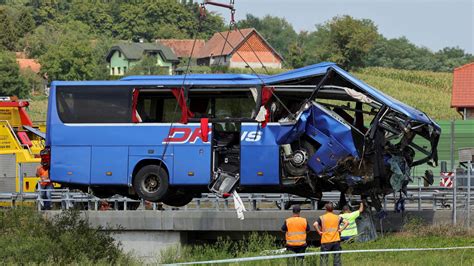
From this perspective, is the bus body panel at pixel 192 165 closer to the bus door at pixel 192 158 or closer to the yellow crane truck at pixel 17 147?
the bus door at pixel 192 158

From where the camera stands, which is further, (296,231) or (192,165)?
(192,165)

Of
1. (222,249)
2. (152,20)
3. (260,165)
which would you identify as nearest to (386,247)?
(260,165)

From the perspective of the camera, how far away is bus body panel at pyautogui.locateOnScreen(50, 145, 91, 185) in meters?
24.8

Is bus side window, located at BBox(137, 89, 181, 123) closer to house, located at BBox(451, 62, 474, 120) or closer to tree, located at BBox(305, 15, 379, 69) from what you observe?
house, located at BBox(451, 62, 474, 120)

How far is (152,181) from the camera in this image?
24625mm

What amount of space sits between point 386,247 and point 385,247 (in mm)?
22

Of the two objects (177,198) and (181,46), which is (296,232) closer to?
(177,198)

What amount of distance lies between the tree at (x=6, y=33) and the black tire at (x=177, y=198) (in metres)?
137

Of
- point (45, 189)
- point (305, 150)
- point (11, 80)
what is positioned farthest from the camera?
point (11, 80)

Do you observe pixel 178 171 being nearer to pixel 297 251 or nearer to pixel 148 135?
pixel 148 135

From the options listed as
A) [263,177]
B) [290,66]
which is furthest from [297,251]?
[290,66]

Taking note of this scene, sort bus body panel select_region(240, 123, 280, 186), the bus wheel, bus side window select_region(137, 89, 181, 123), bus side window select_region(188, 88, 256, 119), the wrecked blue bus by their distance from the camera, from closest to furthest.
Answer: the wrecked blue bus
bus body panel select_region(240, 123, 280, 186)
bus side window select_region(188, 88, 256, 119)
the bus wheel
bus side window select_region(137, 89, 181, 123)

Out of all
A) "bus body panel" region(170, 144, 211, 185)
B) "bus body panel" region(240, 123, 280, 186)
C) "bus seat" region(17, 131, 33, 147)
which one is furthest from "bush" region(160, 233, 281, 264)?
"bus seat" region(17, 131, 33, 147)

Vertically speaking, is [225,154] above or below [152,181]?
above
